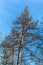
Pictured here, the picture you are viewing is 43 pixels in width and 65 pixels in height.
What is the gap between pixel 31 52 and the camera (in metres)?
27.1

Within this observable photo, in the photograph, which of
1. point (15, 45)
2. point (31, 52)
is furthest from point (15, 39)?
point (31, 52)

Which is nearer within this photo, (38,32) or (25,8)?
(38,32)

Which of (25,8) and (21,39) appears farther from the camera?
(25,8)

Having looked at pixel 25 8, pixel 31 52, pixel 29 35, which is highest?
pixel 25 8

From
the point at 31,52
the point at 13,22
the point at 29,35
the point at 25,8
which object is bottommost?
the point at 31,52

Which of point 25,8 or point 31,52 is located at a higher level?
point 25,8

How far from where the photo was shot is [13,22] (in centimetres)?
2923

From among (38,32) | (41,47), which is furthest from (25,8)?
(41,47)

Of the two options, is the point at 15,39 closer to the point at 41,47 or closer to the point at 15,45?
the point at 15,45

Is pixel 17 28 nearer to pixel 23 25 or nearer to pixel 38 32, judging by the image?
pixel 23 25

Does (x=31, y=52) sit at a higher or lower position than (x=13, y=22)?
lower

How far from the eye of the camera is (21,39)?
27906 mm

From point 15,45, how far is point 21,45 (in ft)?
3.30

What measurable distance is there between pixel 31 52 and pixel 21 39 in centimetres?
203
